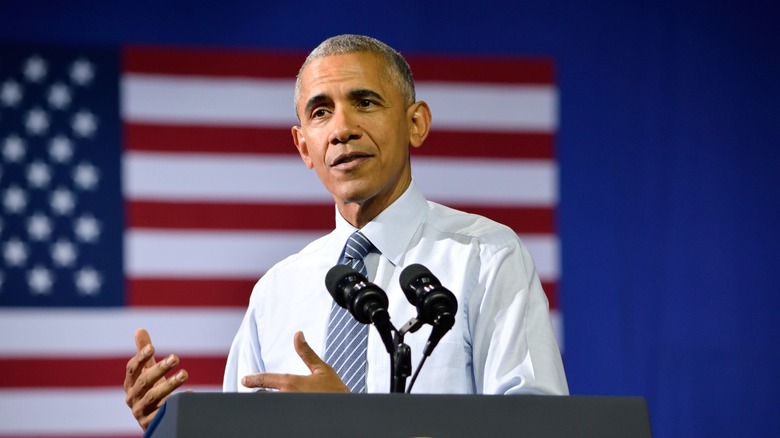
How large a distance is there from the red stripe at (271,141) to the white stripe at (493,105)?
29mm

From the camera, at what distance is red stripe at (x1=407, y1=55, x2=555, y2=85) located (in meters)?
3.31

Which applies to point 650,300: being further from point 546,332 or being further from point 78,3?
point 78,3

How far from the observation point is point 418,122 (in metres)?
2.08

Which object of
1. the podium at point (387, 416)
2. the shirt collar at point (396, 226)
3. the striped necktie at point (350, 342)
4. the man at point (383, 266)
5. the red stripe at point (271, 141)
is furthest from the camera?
the red stripe at point (271, 141)

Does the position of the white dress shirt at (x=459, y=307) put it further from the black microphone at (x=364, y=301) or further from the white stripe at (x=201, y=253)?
the white stripe at (x=201, y=253)

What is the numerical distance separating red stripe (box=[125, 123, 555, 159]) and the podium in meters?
2.16

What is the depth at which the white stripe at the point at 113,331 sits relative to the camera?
3152 mm

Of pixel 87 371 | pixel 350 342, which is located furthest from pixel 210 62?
pixel 350 342

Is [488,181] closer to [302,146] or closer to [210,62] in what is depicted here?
[210,62]

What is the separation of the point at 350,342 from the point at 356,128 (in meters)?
0.39

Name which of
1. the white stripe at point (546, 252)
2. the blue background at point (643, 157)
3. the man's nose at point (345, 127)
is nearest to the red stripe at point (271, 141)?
the blue background at point (643, 157)

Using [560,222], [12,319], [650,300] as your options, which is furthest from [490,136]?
[12,319]

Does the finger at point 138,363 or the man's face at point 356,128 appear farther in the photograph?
the man's face at point 356,128

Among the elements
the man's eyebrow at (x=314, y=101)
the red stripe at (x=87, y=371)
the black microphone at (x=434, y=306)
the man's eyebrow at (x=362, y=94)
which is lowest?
the red stripe at (x=87, y=371)
